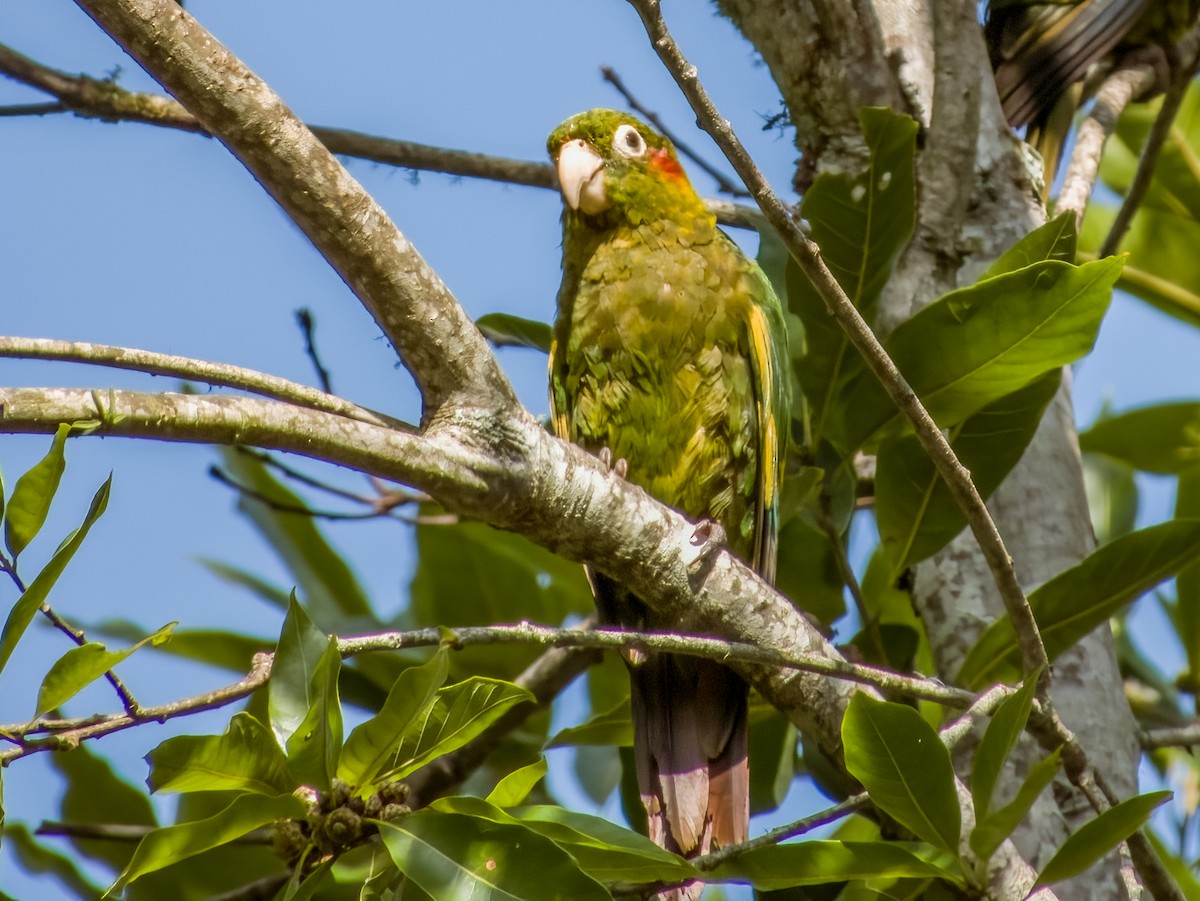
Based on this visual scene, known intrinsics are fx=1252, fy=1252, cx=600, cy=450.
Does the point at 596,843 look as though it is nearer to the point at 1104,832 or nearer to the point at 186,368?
the point at 1104,832

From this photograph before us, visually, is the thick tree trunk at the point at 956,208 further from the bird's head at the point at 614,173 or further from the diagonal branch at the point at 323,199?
the diagonal branch at the point at 323,199

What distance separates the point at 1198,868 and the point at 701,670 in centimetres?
111

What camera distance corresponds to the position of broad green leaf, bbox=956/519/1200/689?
198cm

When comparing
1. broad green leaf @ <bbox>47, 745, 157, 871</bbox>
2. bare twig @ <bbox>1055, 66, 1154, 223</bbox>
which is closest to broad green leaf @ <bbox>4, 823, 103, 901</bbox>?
broad green leaf @ <bbox>47, 745, 157, 871</bbox>

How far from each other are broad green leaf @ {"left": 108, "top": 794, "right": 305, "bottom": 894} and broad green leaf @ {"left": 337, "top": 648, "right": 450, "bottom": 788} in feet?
0.28

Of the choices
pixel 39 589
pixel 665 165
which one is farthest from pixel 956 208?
pixel 39 589

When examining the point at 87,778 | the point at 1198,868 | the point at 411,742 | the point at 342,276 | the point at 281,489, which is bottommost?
the point at 1198,868

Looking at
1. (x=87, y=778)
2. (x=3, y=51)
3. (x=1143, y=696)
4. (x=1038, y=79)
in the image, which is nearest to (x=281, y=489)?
(x=87, y=778)

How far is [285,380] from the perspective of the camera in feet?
4.37

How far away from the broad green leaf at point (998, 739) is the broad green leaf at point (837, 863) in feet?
0.31

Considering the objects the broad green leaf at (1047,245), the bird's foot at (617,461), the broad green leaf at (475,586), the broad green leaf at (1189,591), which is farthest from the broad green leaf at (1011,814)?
the broad green leaf at (475,586)

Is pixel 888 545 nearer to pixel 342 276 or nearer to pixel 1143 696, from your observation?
pixel 342 276

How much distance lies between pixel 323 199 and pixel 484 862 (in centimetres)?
76

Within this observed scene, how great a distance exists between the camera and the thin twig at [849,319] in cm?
132
